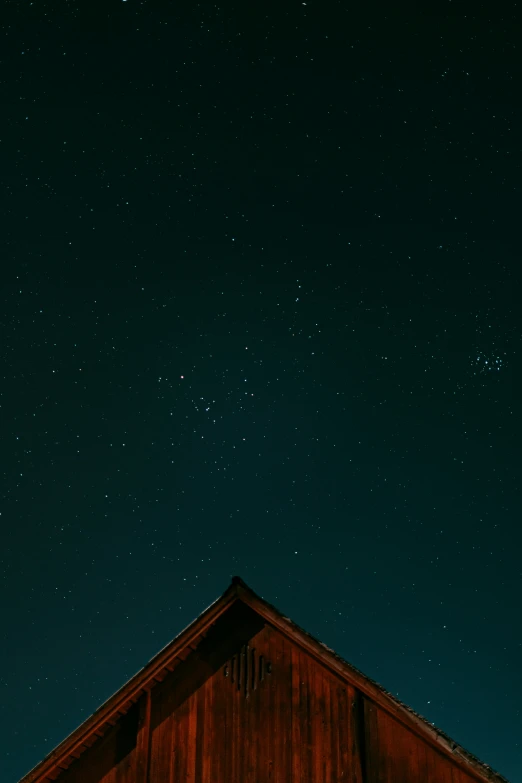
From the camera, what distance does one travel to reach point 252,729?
473 inches

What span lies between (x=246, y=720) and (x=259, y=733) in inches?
11.2

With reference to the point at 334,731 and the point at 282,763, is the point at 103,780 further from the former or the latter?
the point at 334,731

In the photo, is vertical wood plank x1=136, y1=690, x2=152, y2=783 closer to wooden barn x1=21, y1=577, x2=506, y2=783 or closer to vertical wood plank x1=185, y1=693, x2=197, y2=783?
wooden barn x1=21, y1=577, x2=506, y2=783

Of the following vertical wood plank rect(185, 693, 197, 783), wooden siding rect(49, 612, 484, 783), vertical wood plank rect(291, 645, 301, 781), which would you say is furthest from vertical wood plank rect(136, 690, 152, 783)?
vertical wood plank rect(291, 645, 301, 781)

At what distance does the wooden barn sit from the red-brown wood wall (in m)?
0.01

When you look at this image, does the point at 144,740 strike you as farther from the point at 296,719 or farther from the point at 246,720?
the point at 296,719

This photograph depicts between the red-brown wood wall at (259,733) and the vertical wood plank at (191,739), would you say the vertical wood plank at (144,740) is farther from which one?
the vertical wood plank at (191,739)

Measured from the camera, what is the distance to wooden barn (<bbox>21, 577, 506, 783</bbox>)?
11.5m

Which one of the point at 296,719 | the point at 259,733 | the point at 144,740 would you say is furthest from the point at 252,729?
the point at 144,740

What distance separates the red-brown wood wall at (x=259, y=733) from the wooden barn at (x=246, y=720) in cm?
1

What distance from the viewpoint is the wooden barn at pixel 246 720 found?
1147 centimetres

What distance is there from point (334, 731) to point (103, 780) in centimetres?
375

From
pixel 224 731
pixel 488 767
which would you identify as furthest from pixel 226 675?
pixel 488 767

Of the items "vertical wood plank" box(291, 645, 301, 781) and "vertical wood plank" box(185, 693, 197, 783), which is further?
"vertical wood plank" box(185, 693, 197, 783)
